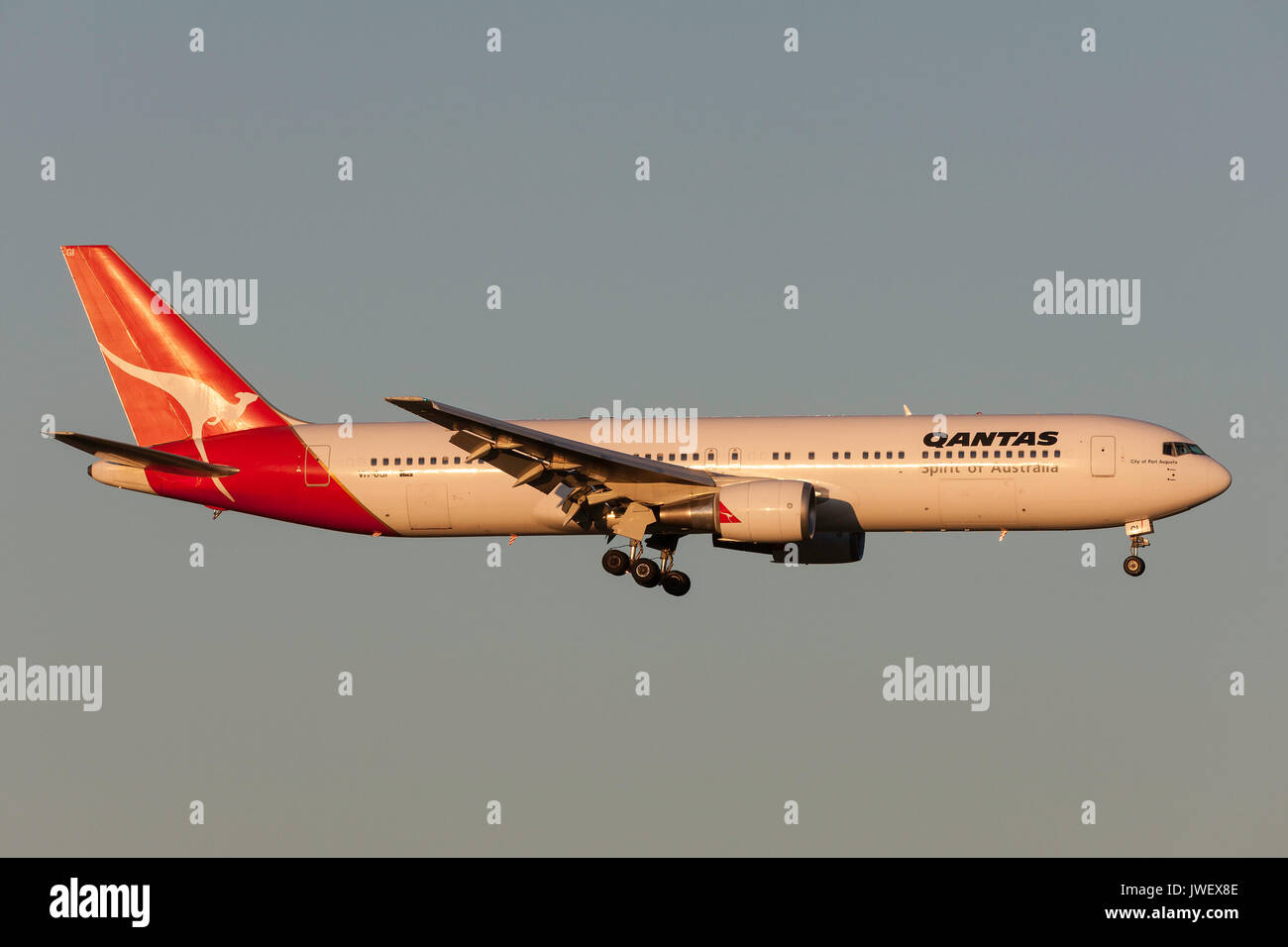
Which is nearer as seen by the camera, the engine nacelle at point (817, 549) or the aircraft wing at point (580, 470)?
the aircraft wing at point (580, 470)

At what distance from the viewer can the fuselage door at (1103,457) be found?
190ft

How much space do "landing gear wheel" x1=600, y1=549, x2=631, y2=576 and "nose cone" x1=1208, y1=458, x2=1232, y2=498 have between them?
17627 millimetres

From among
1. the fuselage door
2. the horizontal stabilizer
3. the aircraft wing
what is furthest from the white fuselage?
the horizontal stabilizer

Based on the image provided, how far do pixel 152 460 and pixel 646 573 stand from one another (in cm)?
1624

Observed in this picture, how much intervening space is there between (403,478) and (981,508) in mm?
17935

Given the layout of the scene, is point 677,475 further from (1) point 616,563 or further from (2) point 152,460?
(2) point 152,460

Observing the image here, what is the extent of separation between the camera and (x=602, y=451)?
57312mm

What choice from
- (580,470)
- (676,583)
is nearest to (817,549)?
(676,583)

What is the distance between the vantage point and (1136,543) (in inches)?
2324

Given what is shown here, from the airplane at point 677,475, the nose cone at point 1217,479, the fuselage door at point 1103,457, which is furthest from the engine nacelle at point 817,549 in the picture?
the nose cone at point 1217,479

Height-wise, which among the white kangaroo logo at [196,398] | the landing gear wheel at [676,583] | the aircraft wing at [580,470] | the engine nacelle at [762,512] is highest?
the white kangaroo logo at [196,398]

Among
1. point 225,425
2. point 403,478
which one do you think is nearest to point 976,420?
point 403,478

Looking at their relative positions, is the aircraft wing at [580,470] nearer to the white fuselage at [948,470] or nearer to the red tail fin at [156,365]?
the white fuselage at [948,470]

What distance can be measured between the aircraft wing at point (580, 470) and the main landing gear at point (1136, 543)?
12.6 metres
